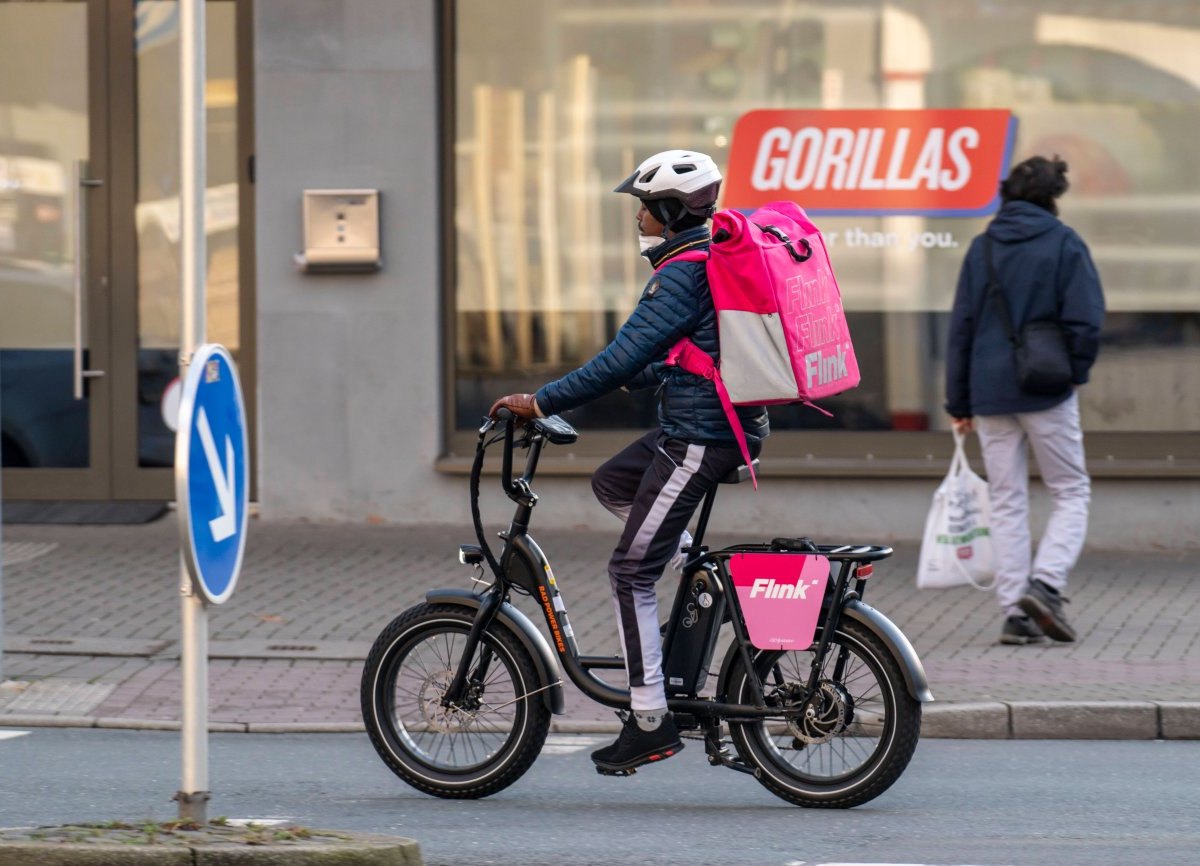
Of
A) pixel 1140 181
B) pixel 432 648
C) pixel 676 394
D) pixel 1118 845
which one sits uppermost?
pixel 1140 181

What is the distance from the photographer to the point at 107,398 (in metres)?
12.1

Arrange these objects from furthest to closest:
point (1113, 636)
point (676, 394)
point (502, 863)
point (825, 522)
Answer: point (825, 522), point (1113, 636), point (676, 394), point (502, 863)

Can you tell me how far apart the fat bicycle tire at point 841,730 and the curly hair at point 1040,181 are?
3.37m

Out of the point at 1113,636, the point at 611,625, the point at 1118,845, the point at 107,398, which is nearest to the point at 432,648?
the point at 1118,845

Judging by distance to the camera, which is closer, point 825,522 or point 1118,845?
point 1118,845

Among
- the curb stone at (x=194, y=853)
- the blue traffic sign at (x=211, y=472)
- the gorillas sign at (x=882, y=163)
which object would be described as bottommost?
the curb stone at (x=194, y=853)

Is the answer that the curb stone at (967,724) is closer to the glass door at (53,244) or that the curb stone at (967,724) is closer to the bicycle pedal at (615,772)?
the bicycle pedal at (615,772)

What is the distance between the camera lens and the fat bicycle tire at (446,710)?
5.88m

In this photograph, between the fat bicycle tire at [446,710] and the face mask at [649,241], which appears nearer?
the face mask at [649,241]

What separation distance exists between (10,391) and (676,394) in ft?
24.4

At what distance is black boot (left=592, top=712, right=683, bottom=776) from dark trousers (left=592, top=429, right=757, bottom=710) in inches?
2.7

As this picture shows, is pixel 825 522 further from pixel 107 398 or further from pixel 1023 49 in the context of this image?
pixel 107 398

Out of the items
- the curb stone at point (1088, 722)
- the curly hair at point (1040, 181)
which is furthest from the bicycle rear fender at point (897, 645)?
the curly hair at point (1040, 181)

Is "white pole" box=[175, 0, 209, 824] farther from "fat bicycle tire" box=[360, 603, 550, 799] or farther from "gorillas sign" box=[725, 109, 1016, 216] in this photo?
"gorillas sign" box=[725, 109, 1016, 216]
